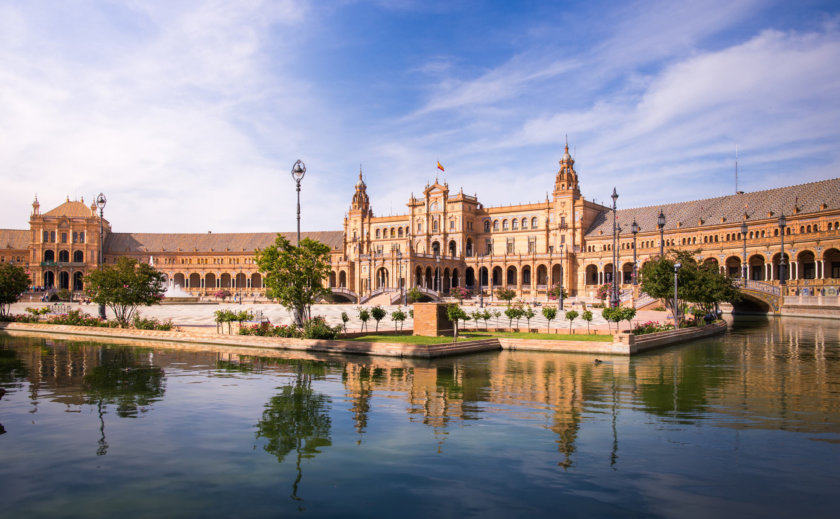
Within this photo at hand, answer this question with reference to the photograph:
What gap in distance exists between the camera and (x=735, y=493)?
28.2ft

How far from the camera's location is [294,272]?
2866cm

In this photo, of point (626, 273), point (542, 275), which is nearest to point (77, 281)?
point (542, 275)

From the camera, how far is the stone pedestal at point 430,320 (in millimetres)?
28906

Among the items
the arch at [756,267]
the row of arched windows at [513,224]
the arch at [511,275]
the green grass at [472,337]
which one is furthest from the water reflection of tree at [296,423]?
the row of arched windows at [513,224]

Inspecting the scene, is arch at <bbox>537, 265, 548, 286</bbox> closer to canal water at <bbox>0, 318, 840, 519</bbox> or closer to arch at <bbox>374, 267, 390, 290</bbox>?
arch at <bbox>374, 267, 390, 290</bbox>

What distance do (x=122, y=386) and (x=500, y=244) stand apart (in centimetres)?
8483

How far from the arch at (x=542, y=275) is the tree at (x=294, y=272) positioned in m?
66.8

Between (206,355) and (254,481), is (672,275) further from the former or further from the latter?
(254,481)

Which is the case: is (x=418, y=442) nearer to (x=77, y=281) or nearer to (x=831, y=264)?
(x=831, y=264)

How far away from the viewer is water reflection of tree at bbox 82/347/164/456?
14002 mm

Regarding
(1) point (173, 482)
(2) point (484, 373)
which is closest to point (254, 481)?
(1) point (173, 482)

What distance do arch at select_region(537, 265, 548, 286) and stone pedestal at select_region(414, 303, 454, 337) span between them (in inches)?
2563

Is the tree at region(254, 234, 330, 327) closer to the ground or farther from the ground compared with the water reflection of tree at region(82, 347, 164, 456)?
farther from the ground

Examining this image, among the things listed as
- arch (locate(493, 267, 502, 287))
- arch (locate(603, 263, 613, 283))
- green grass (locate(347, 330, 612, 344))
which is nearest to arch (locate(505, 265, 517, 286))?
arch (locate(493, 267, 502, 287))
